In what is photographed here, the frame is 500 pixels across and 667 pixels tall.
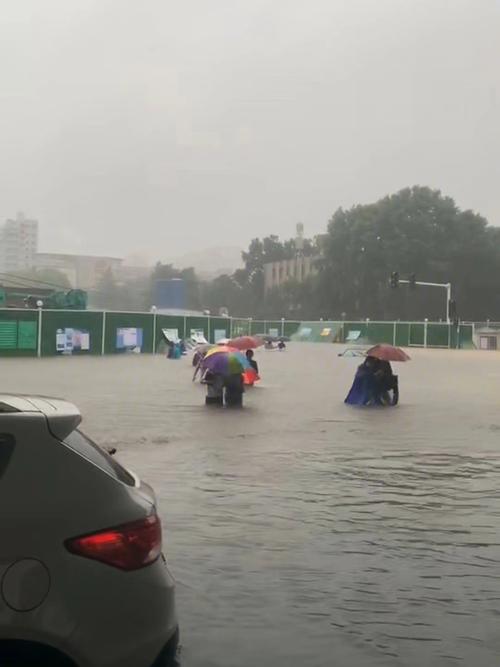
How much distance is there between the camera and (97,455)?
10.4ft

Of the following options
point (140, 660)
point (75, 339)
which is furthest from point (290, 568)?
point (75, 339)

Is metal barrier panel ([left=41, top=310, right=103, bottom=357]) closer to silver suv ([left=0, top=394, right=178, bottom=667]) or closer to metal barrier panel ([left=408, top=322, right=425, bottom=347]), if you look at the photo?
silver suv ([left=0, top=394, right=178, bottom=667])

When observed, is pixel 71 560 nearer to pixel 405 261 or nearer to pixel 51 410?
pixel 51 410

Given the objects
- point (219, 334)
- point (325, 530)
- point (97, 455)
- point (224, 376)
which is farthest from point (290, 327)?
point (97, 455)

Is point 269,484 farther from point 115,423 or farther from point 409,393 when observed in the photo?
point 409,393

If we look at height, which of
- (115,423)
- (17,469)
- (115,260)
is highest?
(115,260)

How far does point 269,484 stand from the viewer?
8914 mm

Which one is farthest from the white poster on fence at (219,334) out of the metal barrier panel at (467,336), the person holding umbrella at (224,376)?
the person holding umbrella at (224,376)

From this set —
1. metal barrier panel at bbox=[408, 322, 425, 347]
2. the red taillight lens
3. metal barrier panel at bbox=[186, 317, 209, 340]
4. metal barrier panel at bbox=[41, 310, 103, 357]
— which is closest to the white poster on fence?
metal barrier panel at bbox=[186, 317, 209, 340]

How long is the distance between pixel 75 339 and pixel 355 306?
181 ft

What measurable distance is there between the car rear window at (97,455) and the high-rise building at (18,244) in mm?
47819

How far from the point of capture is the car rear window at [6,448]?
284 cm

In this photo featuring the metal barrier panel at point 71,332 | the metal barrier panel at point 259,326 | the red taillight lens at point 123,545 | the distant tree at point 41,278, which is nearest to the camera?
the red taillight lens at point 123,545

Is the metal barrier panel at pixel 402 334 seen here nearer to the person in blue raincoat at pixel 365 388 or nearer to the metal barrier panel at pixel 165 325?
the metal barrier panel at pixel 165 325
